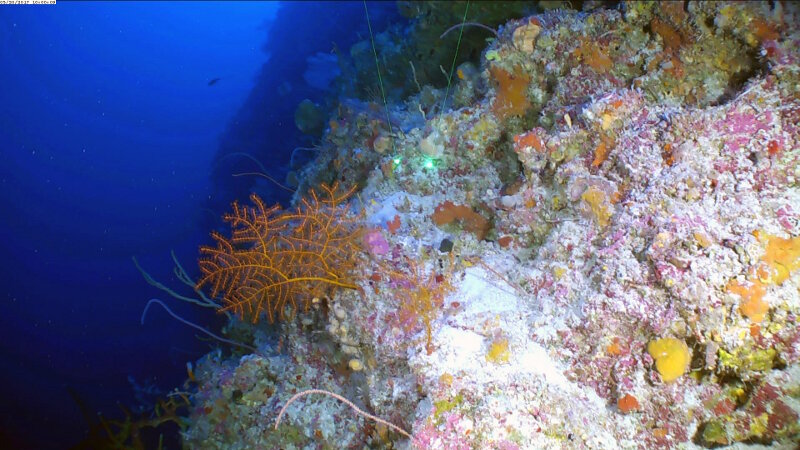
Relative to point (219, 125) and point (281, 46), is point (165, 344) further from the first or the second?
point (219, 125)

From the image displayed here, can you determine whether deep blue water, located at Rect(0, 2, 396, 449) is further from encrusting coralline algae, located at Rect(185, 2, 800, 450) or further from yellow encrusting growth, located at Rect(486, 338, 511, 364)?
yellow encrusting growth, located at Rect(486, 338, 511, 364)

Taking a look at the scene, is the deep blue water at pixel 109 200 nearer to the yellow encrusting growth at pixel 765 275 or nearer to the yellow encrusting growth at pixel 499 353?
the yellow encrusting growth at pixel 499 353

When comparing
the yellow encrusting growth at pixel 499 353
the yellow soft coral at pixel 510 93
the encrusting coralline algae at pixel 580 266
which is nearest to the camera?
the encrusting coralline algae at pixel 580 266

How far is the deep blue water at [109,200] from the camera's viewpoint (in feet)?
39.3

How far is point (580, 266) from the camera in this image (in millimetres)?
2529

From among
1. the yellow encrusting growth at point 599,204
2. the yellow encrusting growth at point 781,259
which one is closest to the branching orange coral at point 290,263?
the yellow encrusting growth at point 599,204

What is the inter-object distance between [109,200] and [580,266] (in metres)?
29.6

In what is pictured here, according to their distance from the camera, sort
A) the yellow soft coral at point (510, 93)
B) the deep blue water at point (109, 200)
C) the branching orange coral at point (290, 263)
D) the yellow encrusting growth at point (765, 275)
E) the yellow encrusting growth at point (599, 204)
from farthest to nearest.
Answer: the deep blue water at point (109, 200), the yellow soft coral at point (510, 93), the branching orange coral at point (290, 263), the yellow encrusting growth at point (599, 204), the yellow encrusting growth at point (765, 275)

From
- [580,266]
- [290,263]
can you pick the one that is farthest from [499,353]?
[290,263]

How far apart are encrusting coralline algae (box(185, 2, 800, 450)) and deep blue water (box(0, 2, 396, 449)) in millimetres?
6048

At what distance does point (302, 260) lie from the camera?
3.22 metres

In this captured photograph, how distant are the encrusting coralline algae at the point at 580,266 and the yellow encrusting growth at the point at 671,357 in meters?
0.01

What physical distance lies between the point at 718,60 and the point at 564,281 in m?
2.39

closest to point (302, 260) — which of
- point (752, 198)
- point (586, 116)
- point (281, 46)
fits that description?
point (586, 116)
